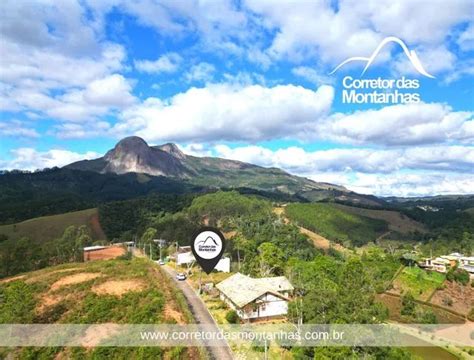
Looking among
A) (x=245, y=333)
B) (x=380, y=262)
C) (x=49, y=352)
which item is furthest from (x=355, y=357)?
(x=380, y=262)

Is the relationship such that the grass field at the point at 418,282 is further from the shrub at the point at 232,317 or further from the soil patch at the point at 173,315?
the soil patch at the point at 173,315

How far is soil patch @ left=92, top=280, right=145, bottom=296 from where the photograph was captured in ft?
115

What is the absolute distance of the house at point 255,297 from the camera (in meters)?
33.6

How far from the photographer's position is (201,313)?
Answer: 3131cm

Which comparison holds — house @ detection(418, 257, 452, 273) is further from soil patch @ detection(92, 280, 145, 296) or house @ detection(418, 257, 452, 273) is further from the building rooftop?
soil patch @ detection(92, 280, 145, 296)

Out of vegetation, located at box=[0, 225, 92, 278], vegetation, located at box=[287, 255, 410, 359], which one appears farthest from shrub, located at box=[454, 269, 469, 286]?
vegetation, located at box=[0, 225, 92, 278]

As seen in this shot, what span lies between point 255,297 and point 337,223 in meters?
111

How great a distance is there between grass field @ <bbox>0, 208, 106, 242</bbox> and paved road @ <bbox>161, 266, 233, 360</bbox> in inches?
2191

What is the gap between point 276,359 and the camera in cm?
2495

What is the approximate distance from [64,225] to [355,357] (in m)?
91.3

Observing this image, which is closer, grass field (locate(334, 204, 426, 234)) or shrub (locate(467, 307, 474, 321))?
shrub (locate(467, 307, 474, 321))

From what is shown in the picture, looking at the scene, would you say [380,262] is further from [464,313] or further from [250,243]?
[250,243]

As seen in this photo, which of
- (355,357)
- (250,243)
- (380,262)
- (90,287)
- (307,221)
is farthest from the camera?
(307,221)

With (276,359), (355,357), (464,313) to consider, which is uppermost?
(355,357)
